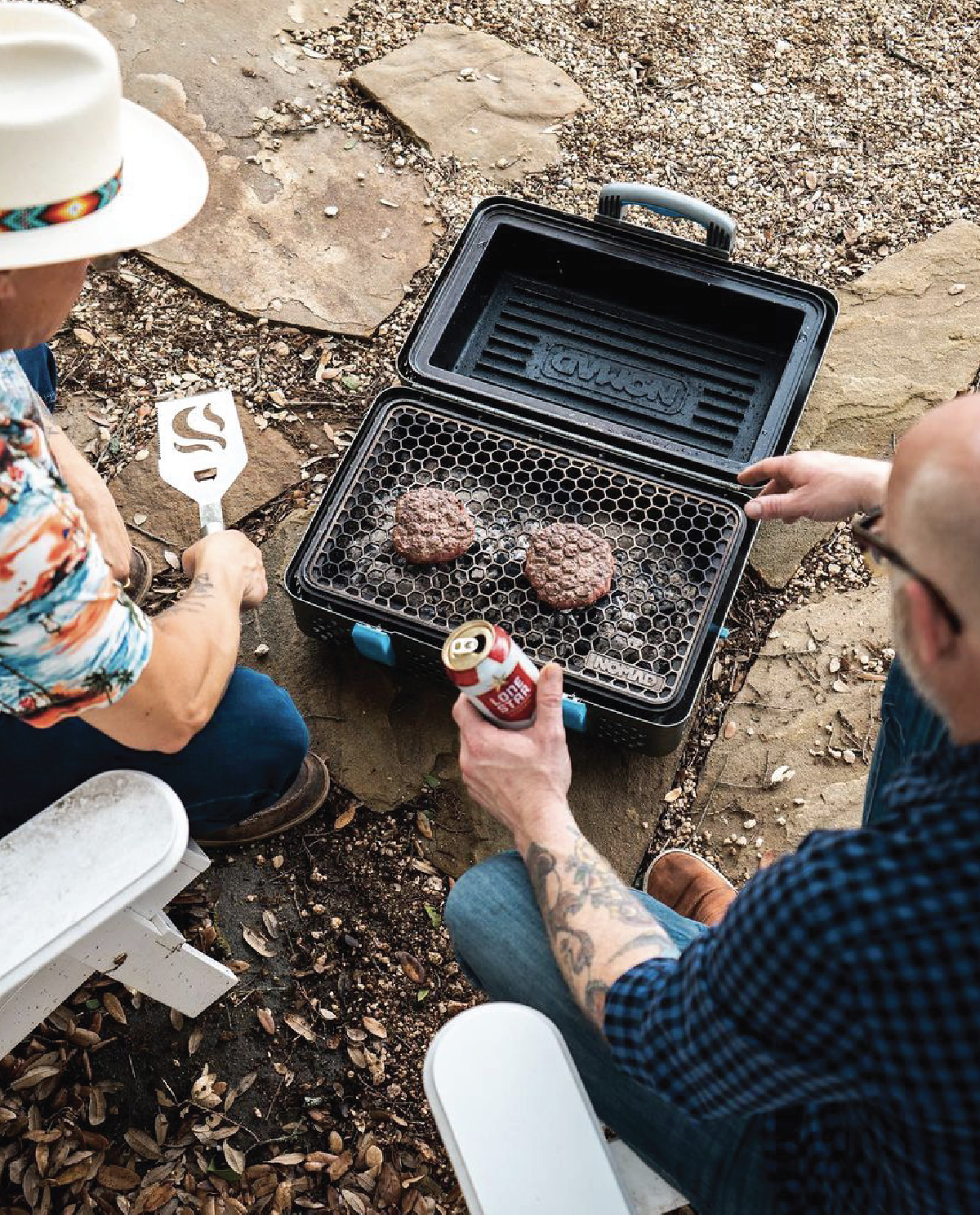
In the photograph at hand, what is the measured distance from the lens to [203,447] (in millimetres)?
2594

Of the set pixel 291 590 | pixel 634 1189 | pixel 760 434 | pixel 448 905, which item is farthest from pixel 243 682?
pixel 760 434

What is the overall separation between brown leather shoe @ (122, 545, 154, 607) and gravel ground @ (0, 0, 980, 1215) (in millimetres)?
74

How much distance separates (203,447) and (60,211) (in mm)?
1026

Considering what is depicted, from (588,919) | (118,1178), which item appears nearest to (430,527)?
(588,919)

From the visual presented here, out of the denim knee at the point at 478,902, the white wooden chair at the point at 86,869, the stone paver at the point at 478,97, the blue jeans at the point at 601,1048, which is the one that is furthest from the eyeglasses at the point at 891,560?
the stone paver at the point at 478,97

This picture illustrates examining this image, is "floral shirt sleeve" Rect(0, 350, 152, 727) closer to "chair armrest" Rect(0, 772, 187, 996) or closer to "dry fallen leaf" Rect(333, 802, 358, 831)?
"chair armrest" Rect(0, 772, 187, 996)

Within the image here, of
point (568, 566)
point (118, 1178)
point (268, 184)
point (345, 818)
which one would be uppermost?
point (268, 184)

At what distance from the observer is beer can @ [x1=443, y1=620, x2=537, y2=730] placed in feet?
6.21

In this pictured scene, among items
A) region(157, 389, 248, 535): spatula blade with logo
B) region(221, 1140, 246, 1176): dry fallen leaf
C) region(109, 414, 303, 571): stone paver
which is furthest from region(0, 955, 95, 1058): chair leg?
region(109, 414, 303, 571): stone paver

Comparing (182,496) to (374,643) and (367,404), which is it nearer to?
(367,404)

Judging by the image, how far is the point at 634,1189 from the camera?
1.61 m

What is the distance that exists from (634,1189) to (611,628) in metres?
1.25

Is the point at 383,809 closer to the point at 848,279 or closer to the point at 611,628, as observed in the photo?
the point at 611,628

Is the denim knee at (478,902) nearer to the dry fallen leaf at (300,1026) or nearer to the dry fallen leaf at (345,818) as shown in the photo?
the dry fallen leaf at (300,1026)
